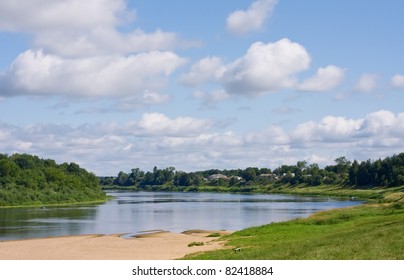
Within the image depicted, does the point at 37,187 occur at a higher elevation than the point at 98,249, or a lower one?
higher

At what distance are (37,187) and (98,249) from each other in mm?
108593

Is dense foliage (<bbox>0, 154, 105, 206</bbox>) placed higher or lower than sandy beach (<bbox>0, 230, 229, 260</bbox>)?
higher

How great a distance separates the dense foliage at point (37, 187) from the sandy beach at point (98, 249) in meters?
80.2

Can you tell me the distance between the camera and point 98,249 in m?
48.0

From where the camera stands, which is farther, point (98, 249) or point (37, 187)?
point (37, 187)

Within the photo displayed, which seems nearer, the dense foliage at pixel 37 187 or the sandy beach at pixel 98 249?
the sandy beach at pixel 98 249

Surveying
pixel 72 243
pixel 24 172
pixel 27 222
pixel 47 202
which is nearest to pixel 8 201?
pixel 47 202

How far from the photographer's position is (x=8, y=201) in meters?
132

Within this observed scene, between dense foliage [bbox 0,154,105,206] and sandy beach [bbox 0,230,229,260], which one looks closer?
sandy beach [bbox 0,230,229,260]

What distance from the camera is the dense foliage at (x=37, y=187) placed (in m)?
138

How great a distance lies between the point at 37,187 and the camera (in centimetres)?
15138

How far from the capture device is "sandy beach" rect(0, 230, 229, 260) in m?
42.5

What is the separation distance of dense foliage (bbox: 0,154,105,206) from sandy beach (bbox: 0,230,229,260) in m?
80.2
